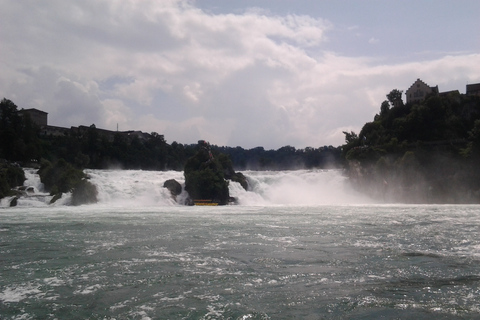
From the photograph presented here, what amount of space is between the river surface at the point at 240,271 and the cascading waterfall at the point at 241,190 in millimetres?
17383

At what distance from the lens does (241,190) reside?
4272cm

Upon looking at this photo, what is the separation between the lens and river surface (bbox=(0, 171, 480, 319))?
6848 millimetres

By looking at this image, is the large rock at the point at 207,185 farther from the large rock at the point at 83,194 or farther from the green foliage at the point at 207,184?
the large rock at the point at 83,194

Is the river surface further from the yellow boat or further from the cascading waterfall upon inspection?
the yellow boat

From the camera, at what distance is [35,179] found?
126ft

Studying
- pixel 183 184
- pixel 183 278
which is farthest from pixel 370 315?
pixel 183 184

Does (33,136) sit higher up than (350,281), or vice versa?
(33,136)

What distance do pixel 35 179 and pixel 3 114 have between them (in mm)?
17586

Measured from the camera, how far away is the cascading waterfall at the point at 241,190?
35.6 m

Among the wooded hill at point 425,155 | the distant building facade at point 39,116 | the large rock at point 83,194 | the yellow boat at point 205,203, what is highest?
the distant building facade at point 39,116

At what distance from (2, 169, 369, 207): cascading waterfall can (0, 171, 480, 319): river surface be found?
17.4 meters

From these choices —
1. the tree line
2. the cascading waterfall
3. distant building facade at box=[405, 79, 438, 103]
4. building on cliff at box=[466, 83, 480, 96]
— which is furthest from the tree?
the tree line

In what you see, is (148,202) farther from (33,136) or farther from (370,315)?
(370,315)

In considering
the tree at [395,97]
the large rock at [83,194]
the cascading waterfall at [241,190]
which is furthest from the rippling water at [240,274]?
the tree at [395,97]
